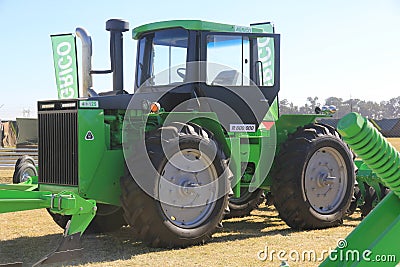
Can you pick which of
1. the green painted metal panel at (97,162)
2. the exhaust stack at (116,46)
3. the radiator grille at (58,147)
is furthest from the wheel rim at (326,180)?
the radiator grille at (58,147)

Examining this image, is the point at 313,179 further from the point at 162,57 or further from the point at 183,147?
the point at 162,57

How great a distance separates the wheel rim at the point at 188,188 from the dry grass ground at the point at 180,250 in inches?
15.6

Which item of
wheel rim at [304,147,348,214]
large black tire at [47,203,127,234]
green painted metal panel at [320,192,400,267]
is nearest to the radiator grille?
large black tire at [47,203,127,234]

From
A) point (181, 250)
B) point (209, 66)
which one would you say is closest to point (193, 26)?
point (209, 66)

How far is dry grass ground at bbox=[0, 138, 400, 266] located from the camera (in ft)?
20.6

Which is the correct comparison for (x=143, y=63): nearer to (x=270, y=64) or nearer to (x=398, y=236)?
(x=270, y=64)

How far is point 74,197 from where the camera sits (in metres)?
6.00

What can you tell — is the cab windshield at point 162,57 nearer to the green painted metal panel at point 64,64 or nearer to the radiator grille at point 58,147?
the radiator grille at point 58,147

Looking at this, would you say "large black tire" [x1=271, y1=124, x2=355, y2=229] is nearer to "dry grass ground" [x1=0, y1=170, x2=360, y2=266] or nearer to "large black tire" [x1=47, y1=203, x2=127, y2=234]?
"dry grass ground" [x1=0, y1=170, x2=360, y2=266]

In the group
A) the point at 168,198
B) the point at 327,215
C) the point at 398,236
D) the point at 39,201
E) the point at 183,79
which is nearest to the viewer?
the point at 398,236

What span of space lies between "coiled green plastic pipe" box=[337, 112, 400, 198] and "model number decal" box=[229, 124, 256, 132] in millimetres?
5524

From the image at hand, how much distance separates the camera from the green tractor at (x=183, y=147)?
6758mm

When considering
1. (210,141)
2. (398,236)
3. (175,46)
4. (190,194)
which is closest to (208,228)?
(190,194)

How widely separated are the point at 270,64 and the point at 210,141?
6.51 ft
